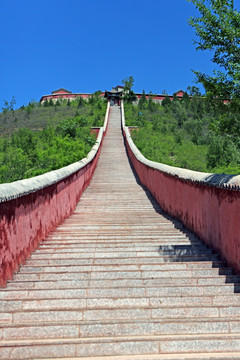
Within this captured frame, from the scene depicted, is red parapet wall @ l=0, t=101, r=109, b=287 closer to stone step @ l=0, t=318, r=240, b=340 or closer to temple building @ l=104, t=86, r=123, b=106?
stone step @ l=0, t=318, r=240, b=340

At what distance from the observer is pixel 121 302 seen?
13.2 feet

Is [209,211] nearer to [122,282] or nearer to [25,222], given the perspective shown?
[122,282]

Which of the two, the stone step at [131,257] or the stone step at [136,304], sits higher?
the stone step at [131,257]

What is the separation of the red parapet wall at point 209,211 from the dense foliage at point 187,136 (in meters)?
1.25

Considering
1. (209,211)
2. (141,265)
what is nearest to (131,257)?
(141,265)

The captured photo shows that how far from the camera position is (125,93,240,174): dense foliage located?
651 cm

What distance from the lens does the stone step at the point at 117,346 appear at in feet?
10.7

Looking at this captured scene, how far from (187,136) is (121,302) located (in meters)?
30.0

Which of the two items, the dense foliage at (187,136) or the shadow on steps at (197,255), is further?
the dense foliage at (187,136)

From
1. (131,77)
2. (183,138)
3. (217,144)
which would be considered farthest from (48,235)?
(131,77)

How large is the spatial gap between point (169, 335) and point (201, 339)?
0.97 ft

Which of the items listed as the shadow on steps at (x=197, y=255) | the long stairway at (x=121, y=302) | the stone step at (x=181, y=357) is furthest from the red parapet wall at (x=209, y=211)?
the stone step at (x=181, y=357)

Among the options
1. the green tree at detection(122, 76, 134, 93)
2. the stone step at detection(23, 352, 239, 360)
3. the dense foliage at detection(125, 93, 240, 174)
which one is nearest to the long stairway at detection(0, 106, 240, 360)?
the stone step at detection(23, 352, 239, 360)

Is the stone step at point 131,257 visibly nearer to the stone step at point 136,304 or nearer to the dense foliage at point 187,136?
the stone step at point 136,304
